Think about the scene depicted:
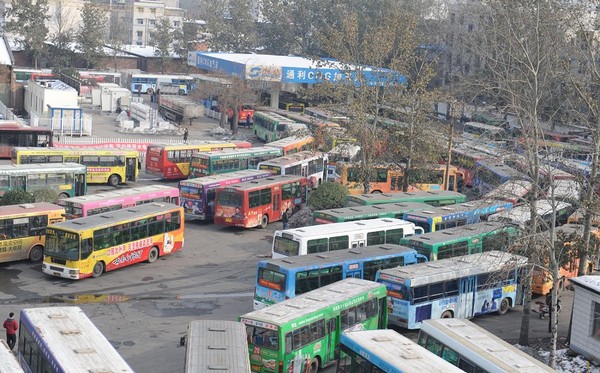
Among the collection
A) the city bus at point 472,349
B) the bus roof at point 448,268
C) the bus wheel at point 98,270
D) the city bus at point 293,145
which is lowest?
the bus wheel at point 98,270

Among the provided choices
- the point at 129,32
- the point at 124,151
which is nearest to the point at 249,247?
the point at 124,151

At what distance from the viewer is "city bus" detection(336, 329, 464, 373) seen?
17484mm

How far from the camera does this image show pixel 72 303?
86.4 feet

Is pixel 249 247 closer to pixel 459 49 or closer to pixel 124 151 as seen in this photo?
pixel 124 151

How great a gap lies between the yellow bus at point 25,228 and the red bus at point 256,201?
7.27 meters

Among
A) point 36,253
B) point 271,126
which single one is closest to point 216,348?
point 36,253

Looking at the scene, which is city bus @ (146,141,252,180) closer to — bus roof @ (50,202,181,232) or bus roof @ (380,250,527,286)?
bus roof @ (50,202,181,232)

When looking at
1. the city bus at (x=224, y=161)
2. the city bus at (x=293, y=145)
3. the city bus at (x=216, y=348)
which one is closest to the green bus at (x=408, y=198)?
the city bus at (x=224, y=161)

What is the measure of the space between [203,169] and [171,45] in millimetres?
64453

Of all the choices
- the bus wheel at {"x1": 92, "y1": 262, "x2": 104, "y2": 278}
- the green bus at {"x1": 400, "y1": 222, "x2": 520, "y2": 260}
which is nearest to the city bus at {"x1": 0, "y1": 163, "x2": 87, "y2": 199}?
the bus wheel at {"x1": 92, "y1": 262, "x2": 104, "y2": 278}

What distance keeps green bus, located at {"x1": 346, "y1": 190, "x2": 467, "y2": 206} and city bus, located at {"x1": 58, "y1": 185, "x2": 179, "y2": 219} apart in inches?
280

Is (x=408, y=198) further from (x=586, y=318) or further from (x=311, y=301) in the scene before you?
(x=311, y=301)

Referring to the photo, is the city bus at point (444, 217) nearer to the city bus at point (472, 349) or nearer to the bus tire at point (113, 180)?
the city bus at point (472, 349)

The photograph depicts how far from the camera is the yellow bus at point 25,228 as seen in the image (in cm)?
2953
